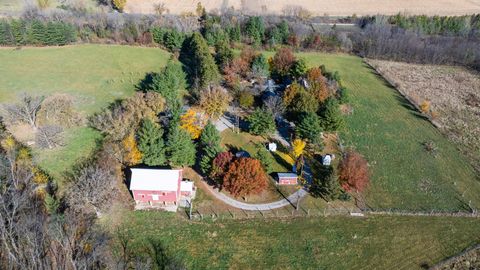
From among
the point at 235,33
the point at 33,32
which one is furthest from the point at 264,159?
the point at 33,32

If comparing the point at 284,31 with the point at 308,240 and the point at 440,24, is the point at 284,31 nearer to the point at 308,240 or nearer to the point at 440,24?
the point at 440,24

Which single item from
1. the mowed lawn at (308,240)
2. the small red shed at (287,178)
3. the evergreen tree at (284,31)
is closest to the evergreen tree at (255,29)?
the evergreen tree at (284,31)

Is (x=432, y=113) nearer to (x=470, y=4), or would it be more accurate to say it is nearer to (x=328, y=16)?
(x=328, y=16)

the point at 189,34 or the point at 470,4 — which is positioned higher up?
the point at 470,4

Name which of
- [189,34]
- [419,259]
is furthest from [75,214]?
[189,34]

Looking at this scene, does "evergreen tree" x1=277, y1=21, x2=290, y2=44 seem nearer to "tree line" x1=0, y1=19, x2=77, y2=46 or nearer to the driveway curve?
"tree line" x1=0, y1=19, x2=77, y2=46

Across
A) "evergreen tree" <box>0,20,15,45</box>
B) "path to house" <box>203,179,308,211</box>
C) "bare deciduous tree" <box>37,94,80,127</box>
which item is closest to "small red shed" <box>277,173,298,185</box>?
"path to house" <box>203,179,308,211</box>
